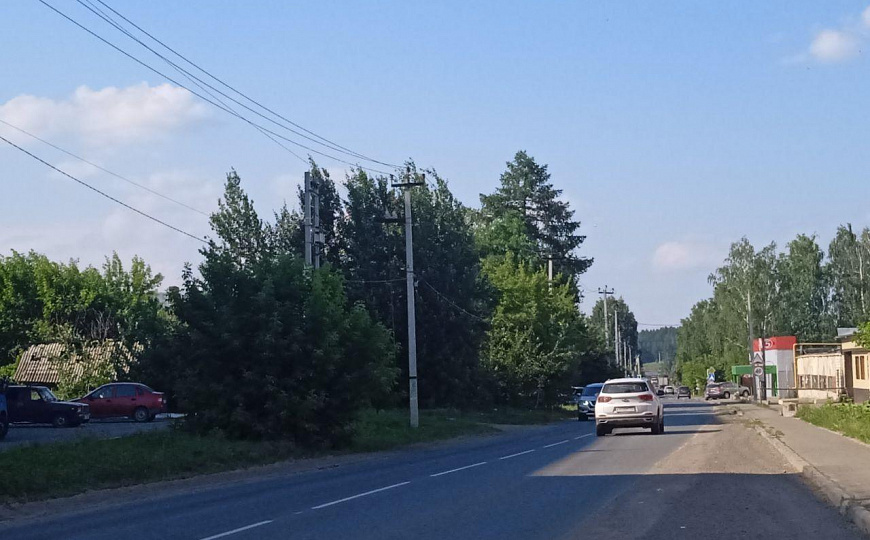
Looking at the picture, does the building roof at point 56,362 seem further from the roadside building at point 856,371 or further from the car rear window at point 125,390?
the roadside building at point 856,371

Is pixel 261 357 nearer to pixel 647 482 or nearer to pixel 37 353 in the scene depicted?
pixel 647 482

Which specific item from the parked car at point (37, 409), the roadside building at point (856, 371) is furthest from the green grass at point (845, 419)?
the parked car at point (37, 409)

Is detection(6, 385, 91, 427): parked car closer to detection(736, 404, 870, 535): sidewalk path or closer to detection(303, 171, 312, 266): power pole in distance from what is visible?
detection(303, 171, 312, 266): power pole in distance

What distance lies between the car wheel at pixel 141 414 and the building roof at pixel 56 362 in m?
12.3

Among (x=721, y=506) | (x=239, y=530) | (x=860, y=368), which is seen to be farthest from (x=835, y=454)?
(x=860, y=368)

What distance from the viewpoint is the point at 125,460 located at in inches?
829

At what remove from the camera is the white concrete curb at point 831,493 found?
12.1 meters

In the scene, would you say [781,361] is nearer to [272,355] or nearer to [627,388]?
[627,388]

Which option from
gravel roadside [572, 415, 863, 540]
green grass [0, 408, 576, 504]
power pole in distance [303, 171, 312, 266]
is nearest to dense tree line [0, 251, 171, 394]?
power pole in distance [303, 171, 312, 266]

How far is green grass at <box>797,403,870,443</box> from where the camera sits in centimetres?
2673

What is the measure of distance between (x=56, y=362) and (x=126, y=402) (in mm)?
19401

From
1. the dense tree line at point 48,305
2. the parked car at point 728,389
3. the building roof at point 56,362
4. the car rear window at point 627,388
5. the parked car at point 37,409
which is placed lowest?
the parked car at point 728,389

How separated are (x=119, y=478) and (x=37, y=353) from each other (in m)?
48.8

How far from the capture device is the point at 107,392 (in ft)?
145
